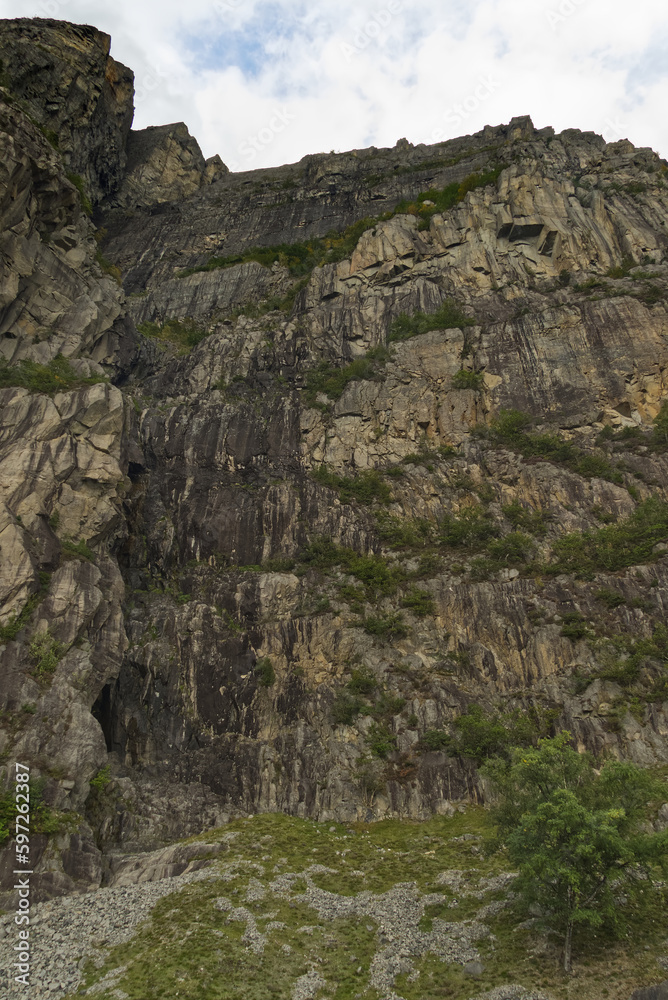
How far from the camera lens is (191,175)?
70.1 m

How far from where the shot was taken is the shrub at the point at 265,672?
99.1 ft

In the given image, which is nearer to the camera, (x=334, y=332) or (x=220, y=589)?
(x=220, y=589)

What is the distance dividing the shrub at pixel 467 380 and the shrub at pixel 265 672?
22.4 metres

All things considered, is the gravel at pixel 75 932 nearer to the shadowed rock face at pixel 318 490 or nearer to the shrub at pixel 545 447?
the shadowed rock face at pixel 318 490

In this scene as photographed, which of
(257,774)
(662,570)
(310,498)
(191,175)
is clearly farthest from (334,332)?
(191,175)

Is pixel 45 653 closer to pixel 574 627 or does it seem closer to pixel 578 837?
pixel 578 837

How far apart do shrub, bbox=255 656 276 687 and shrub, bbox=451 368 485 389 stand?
73.4ft

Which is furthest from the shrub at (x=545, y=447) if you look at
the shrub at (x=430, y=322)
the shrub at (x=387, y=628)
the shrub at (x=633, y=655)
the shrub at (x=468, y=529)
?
the shrub at (x=387, y=628)

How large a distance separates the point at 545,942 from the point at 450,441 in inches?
1113

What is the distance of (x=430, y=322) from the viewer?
44500mm

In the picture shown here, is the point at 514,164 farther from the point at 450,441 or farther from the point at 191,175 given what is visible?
the point at 191,175

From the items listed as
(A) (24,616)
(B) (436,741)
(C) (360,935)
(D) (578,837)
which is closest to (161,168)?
(A) (24,616)

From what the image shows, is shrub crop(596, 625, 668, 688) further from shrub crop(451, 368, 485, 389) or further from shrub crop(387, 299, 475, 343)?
shrub crop(387, 299, 475, 343)

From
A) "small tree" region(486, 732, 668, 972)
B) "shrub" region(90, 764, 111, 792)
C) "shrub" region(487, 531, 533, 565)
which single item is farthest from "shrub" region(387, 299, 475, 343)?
"small tree" region(486, 732, 668, 972)
